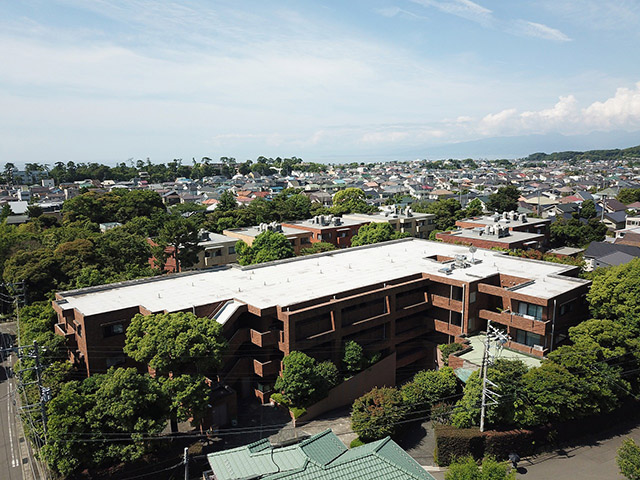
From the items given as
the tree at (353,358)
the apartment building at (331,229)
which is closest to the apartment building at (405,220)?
the apartment building at (331,229)

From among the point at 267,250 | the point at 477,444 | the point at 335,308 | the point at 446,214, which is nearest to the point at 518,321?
the point at 477,444

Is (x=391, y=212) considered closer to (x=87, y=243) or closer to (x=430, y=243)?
(x=430, y=243)

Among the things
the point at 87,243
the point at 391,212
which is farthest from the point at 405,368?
the point at 391,212

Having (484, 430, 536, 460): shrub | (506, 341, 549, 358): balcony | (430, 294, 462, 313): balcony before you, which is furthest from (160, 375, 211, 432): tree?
(506, 341, 549, 358): balcony

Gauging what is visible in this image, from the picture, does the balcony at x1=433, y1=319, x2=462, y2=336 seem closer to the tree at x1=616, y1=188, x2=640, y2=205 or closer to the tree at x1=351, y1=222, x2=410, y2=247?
the tree at x1=351, y1=222, x2=410, y2=247

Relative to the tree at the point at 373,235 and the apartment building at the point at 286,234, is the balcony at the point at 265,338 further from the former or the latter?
the apartment building at the point at 286,234

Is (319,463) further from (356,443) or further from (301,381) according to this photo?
(301,381)
